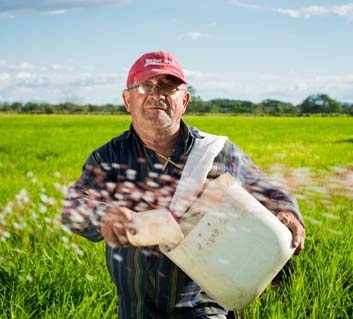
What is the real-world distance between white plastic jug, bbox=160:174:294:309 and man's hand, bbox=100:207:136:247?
132 millimetres

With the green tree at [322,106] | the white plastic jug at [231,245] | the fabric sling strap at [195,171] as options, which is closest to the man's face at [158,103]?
the fabric sling strap at [195,171]

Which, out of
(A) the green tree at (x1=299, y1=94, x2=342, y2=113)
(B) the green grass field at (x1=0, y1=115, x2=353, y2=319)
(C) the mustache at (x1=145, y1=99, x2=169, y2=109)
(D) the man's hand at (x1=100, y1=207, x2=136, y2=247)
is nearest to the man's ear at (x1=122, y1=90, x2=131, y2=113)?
(C) the mustache at (x1=145, y1=99, x2=169, y2=109)

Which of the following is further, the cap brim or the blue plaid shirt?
the cap brim

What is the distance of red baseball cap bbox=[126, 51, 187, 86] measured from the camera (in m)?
2.04

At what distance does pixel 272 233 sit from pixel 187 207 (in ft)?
0.78

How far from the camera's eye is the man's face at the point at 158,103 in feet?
6.61

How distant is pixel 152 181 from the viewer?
2.02 m

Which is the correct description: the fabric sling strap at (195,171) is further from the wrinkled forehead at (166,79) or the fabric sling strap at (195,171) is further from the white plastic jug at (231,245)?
the wrinkled forehead at (166,79)

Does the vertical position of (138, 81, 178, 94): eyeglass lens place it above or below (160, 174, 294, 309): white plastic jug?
above

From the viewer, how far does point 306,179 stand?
20.7 ft

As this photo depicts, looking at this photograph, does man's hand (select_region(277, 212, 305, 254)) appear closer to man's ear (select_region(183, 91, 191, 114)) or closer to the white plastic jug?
the white plastic jug

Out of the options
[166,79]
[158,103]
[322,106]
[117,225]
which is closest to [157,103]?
[158,103]

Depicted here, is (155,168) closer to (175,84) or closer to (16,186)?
(175,84)

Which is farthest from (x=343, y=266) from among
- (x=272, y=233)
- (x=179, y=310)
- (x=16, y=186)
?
(x=16, y=186)
